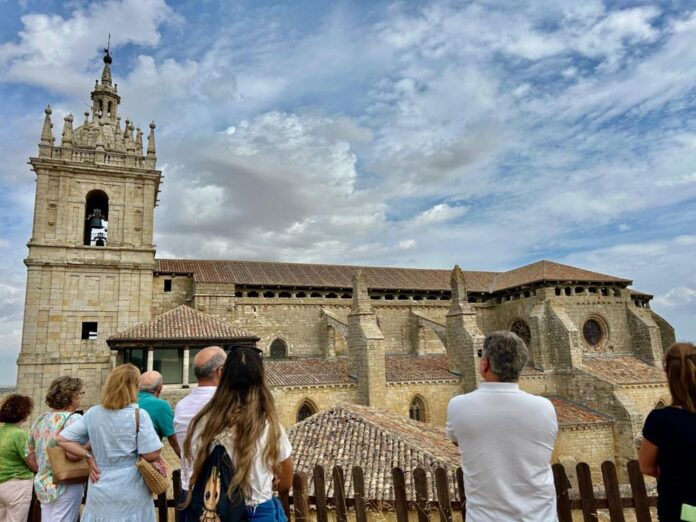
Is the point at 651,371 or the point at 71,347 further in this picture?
the point at 651,371

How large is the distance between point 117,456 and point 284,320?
820 inches

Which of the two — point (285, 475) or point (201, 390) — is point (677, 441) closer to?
point (285, 475)

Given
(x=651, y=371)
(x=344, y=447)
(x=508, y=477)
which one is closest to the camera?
(x=508, y=477)

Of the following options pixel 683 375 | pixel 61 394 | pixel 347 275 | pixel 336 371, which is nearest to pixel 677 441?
pixel 683 375

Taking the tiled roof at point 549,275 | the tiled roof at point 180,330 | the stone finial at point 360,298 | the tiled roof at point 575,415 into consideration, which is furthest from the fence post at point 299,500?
the tiled roof at point 549,275

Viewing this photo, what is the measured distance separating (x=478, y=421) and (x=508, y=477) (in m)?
0.35

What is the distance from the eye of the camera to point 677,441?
2607mm

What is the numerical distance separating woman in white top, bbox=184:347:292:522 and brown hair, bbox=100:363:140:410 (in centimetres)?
114

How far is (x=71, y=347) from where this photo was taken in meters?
19.8

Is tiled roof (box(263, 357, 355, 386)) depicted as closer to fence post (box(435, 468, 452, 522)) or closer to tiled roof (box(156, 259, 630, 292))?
tiled roof (box(156, 259, 630, 292))

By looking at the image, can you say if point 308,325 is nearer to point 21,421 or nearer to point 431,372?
point 431,372

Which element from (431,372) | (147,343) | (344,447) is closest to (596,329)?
(431,372)

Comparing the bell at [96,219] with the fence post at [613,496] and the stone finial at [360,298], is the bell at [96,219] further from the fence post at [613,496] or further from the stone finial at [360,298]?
the fence post at [613,496]

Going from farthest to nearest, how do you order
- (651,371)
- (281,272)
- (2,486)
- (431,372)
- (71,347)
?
1. (281,272)
2. (651,371)
3. (431,372)
4. (71,347)
5. (2,486)
